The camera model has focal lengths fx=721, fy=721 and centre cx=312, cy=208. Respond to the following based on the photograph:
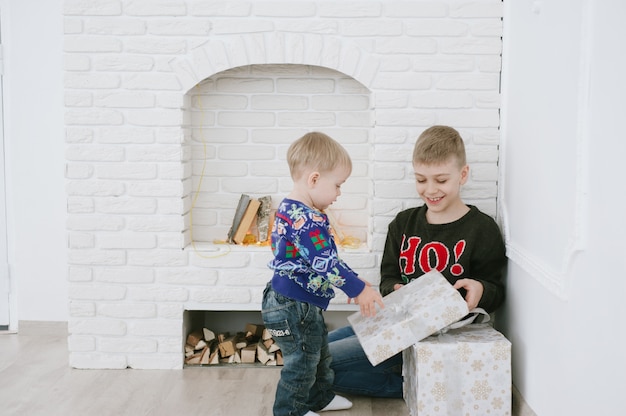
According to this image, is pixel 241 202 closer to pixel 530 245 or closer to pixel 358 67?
pixel 358 67

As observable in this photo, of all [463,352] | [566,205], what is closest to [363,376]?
[463,352]

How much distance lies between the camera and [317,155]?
2600 mm

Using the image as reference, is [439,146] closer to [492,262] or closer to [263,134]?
[492,262]

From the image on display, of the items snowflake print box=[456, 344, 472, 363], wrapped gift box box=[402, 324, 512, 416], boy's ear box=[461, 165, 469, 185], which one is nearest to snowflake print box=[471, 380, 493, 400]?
wrapped gift box box=[402, 324, 512, 416]

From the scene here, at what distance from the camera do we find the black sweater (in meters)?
2.89

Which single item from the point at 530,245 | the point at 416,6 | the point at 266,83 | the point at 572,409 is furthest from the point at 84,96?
the point at 572,409

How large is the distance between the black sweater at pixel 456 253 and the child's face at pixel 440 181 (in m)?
0.10

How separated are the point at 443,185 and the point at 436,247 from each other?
26 cm

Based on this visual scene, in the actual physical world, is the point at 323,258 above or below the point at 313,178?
below

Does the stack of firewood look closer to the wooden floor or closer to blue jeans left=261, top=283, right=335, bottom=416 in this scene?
the wooden floor

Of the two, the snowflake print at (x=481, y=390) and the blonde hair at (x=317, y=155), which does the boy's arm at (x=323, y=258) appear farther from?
the snowflake print at (x=481, y=390)

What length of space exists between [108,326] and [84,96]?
1.06 meters

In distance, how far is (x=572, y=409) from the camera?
7.11ft

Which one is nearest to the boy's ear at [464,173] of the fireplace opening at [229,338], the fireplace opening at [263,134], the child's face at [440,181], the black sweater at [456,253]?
the child's face at [440,181]
